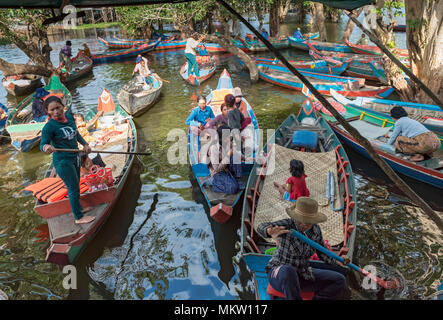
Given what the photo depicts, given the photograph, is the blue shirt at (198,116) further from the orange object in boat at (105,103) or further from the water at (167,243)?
the orange object in boat at (105,103)

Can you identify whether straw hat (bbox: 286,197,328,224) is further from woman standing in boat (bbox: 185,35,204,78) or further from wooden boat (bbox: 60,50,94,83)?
wooden boat (bbox: 60,50,94,83)

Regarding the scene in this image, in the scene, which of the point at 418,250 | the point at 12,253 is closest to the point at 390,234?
the point at 418,250

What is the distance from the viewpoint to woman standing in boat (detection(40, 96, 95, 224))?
14.9 feet

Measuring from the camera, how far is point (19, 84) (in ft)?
51.0

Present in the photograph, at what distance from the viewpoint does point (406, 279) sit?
4.88m

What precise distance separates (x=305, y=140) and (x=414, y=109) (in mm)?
3980

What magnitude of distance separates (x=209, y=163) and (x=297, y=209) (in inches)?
143

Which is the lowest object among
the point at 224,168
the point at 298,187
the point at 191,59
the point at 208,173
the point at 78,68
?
the point at 208,173

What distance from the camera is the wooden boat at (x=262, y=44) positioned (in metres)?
23.0

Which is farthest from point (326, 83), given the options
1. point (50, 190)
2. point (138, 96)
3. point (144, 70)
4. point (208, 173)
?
point (50, 190)

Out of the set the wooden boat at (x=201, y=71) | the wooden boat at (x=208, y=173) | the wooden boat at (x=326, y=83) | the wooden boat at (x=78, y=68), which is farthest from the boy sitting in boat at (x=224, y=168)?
the wooden boat at (x=78, y=68)

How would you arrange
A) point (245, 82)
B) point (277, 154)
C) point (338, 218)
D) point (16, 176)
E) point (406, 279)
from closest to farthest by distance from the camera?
point (406, 279) → point (338, 218) → point (277, 154) → point (16, 176) → point (245, 82)

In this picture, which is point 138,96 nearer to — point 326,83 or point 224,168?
point 224,168
